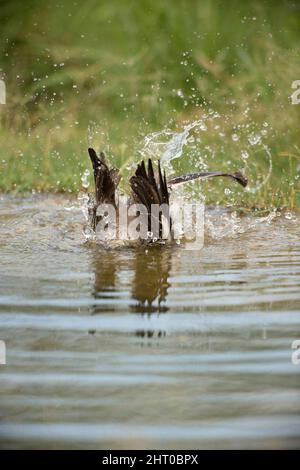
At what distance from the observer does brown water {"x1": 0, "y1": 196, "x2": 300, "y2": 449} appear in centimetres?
281

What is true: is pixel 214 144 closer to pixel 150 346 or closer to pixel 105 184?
pixel 105 184

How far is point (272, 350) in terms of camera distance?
346 centimetres

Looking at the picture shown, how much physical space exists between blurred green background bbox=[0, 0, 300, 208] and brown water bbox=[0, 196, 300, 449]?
2.29 m

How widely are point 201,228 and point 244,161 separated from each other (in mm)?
1424

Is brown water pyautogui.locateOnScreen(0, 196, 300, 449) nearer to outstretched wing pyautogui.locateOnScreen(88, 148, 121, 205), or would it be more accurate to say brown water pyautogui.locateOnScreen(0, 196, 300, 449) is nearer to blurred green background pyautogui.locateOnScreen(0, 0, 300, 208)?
outstretched wing pyautogui.locateOnScreen(88, 148, 121, 205)

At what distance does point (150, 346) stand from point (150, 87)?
6013 millimetres

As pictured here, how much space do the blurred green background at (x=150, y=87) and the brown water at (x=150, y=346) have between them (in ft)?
7.53

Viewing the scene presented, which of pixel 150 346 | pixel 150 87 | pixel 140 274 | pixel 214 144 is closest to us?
pixel 150 346

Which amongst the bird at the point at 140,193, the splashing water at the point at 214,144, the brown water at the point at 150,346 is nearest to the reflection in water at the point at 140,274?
the brown water at the point at 150,346

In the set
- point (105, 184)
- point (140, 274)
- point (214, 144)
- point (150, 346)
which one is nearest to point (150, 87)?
point (214, 144)

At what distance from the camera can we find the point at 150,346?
3.54 metres

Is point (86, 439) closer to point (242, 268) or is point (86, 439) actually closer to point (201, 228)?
point (242, 268)

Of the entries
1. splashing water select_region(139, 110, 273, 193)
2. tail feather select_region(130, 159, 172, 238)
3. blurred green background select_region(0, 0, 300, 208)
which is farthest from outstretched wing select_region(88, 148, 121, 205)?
blurred green background select_region(0, 0, 300, 208)

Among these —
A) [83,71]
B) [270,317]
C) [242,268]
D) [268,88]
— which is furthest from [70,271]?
[83,71]
